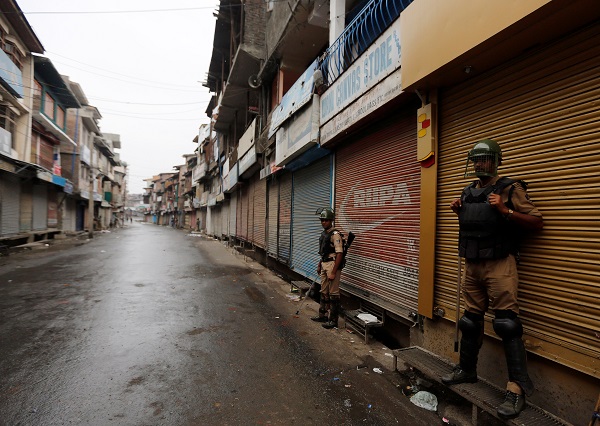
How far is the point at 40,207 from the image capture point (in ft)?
70.0

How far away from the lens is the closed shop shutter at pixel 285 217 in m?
10.0

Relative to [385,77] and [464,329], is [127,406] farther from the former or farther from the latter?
[385,77]

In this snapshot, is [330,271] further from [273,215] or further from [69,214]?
[69,214]

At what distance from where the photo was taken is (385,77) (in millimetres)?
4605

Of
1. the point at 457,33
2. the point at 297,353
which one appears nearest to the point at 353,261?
the point at 297,353

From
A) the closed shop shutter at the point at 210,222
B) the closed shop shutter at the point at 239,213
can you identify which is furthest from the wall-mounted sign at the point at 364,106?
the closed shop shutter at the point at 210,222

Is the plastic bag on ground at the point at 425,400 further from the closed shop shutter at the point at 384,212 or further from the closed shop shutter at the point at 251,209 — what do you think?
the closed shop shutter at the point at 251,209

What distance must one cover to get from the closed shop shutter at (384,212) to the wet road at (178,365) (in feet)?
3.35

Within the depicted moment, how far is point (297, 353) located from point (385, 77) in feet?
14.0

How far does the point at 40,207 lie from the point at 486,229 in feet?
89.5

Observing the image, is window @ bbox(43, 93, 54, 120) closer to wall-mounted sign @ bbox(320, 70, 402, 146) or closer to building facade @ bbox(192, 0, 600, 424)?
building facade @ bbox(192, 0, 600, 424)

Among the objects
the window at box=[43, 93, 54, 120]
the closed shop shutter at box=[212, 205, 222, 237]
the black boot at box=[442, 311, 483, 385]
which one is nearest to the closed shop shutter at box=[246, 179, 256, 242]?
the closed shop shutter at box=[212, 205, 222, 237]

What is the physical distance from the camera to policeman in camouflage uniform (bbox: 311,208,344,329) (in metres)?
5.34

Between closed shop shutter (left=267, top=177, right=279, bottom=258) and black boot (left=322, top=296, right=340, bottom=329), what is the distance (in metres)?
5.84
